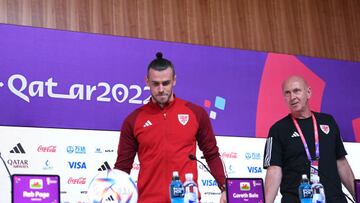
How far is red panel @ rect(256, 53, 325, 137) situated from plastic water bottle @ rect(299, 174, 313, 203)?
2.66 metres

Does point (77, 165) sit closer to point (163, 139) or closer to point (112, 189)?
point (163, 139)

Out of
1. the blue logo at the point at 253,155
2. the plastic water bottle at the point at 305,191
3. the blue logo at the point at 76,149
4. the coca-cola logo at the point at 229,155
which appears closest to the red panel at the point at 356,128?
the blue logo at the point at 253,155

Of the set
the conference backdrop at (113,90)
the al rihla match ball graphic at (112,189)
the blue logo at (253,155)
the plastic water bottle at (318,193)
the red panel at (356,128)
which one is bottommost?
the plastic water bottle at (318,193)

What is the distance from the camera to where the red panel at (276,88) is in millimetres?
6055

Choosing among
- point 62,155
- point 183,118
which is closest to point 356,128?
point 62,155

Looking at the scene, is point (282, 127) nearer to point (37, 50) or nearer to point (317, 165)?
point (317, 165)

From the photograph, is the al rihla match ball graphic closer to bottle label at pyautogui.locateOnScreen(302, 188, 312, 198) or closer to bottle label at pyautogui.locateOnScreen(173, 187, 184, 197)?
bottle label at pyautogui.locateOnScreen(173, 187, 184, 197)

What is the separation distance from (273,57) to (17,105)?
2854 millimetres

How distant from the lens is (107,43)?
213 inches

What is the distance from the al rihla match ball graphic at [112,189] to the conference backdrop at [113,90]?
263cm

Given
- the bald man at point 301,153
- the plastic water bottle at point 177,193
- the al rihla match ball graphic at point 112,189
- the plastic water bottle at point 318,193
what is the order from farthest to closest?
the bald man at point 301,153 → the plastic water bottle at point 318,193 → the plastic water bottle at point 177,193 → the al rihla match ball graphic at point 112,189

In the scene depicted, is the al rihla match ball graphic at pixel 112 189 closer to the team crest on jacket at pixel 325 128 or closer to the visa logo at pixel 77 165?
the team crest on jacket at pixel 325 128

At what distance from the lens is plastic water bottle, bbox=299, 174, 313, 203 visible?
10.6ft

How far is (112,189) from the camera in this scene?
2303mm
